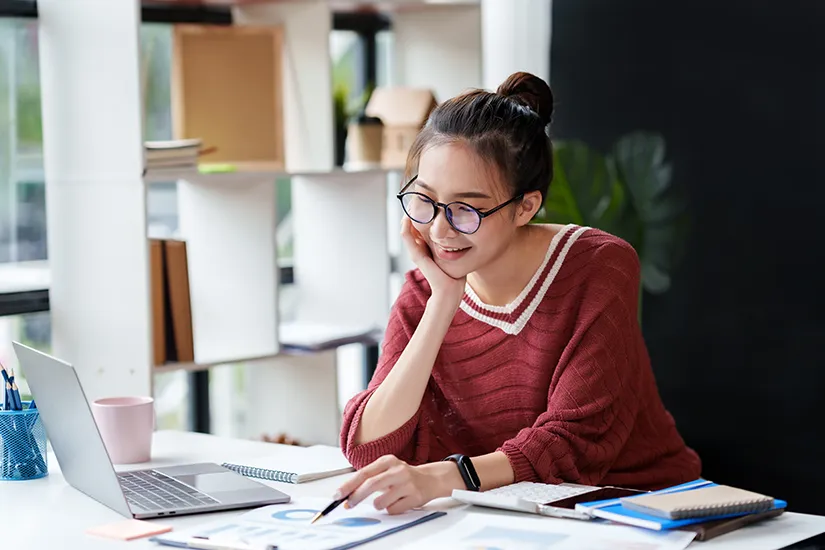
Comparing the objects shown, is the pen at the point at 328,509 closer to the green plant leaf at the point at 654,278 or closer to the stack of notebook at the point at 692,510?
the stack of notebook at the point at 692,510

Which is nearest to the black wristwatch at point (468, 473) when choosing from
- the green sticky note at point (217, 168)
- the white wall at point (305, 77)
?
the green sticky note at point (217, 168)

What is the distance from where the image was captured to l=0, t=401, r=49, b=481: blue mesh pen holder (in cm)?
181

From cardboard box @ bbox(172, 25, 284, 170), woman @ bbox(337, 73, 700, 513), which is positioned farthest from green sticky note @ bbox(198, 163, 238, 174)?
woman @ bbox(337, 73, 700, 513)

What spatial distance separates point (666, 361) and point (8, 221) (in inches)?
85.7

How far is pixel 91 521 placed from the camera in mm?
1551

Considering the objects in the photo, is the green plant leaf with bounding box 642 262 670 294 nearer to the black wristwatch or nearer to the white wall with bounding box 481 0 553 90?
the white wall with bounding box 481 0 553 90

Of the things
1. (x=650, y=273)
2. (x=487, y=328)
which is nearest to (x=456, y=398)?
(x=487, y=328)

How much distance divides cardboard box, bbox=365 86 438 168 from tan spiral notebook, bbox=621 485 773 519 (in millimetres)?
2046

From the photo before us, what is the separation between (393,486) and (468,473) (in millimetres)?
170

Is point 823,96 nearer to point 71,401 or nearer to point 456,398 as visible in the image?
point 456,398

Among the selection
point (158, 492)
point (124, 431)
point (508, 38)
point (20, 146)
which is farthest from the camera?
point (508, 38)

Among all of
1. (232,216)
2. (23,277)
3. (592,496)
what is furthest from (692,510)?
(23,277)

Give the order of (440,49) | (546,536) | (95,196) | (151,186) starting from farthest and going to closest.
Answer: (440,49) < (151,186) < (95,196) < (546,536)

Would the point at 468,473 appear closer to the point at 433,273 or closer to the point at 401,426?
the point at 401,426
